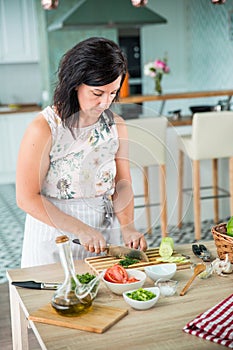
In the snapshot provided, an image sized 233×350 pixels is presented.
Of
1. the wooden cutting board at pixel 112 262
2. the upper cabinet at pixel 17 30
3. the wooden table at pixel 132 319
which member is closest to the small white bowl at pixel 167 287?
the wooden table at pixel 132 319

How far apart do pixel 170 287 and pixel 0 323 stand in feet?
5.42

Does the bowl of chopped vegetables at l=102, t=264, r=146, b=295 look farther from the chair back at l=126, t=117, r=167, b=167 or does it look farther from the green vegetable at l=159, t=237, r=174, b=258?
the chair back at l=126, t=117, r=167, b=167

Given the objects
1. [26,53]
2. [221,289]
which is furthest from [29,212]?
[26,53]

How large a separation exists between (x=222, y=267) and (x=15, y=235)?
3.33 meters

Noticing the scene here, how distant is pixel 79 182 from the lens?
2137 mm

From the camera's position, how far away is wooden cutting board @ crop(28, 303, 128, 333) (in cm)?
153

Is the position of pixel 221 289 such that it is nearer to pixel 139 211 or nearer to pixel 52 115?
pixel 139 211

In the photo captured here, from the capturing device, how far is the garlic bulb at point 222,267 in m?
1.91

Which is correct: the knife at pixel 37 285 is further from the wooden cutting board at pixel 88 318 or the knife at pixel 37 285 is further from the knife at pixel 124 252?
the knife at pixel 124 252

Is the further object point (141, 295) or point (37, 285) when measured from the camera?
point (37, 285)

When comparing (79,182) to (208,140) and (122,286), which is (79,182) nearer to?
(122,286)

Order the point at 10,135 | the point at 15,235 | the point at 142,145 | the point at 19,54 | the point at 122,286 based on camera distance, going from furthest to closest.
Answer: the point at 19,54 < the point at 10,135 < the point at 15,235 < the point at 142,145 < the point at 122,286

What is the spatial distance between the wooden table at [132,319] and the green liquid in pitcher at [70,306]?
5cm

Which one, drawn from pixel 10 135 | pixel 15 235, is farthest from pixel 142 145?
pixel 10 135
